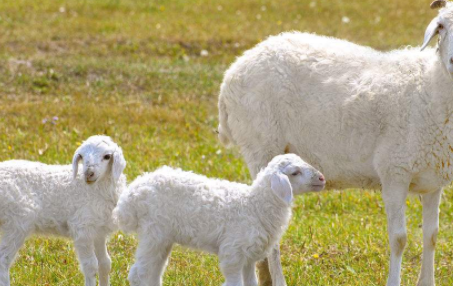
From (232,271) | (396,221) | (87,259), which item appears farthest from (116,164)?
(396,221)

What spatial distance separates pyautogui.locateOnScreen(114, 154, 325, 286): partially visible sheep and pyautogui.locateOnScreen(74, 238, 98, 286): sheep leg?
14.6 inches

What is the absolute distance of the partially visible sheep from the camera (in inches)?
225

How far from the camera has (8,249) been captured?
5.95 m

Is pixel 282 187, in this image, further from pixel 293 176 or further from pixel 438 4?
pixel 438 4

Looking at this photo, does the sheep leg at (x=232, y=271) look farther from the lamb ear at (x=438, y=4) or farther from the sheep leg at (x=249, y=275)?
the lamb ear at (x=438, y=4)

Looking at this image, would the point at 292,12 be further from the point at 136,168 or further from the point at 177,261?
the point at 177,261

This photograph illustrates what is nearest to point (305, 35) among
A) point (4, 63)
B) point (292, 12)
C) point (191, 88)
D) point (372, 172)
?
point (372, 172)

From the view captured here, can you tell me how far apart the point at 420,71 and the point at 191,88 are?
22.7 feet

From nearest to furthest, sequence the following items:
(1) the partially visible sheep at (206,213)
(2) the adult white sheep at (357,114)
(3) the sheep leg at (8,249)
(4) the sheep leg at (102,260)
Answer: (1) the partially visible sheep at (206,213), (3) the sheep leg at (8,249), (4) the sheep leg at (102,260), (2) the adult white sheep at (357,114)

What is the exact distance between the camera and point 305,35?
751cm

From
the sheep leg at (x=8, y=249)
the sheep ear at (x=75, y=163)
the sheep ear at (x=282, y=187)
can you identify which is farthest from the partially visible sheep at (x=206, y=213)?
the sheep leg at (x=8, y=249)

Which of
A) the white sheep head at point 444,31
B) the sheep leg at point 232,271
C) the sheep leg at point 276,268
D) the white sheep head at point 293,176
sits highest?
the white sheep head at point 444,31

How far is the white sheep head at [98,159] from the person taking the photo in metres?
6.04

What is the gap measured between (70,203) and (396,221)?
244 cm
